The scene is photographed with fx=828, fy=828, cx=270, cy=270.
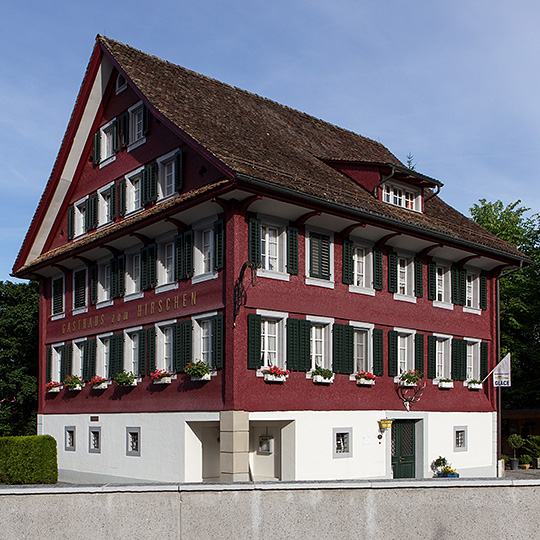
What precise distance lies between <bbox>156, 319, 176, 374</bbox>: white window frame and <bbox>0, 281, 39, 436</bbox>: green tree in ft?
51.9

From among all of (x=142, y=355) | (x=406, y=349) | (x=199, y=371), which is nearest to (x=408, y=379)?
(x=406, y=349)

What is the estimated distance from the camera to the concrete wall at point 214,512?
1006cm

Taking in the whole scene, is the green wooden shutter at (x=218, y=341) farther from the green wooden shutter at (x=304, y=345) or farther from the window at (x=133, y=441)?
the window at (x=133, y=441)

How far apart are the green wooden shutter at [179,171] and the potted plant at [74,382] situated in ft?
27.7

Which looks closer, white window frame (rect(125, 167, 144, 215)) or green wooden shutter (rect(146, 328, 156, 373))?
green wooden shutter (rect(146, 328, 156, 373))

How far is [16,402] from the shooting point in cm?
3884

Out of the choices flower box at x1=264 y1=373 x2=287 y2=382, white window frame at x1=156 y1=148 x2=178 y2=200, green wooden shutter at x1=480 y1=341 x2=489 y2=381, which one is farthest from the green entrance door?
white window frame at x1=156 y1=148 x2=178 y2=200

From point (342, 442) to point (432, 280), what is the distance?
665 cm

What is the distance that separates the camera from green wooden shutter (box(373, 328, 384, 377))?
2416 cm

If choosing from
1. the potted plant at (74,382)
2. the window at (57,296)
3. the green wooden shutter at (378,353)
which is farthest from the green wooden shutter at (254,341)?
the window at (57,296)

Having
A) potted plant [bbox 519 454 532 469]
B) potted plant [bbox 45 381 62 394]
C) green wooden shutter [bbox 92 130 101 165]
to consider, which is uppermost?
green wooden shutter [bbox 92 130 101 165]

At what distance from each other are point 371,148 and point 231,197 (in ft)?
43.2

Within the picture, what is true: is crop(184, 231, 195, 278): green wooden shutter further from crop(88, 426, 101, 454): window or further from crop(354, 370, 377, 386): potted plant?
crop(88, 426, 101, 454): window

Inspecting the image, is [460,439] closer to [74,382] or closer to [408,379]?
[408,379]
